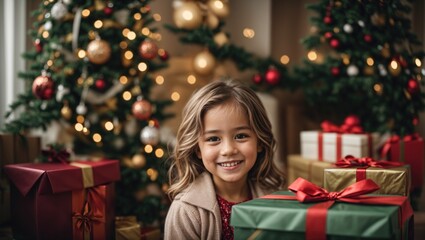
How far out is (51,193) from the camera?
188 centimetres

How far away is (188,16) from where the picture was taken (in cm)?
318

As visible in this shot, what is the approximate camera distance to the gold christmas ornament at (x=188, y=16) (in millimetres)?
3184

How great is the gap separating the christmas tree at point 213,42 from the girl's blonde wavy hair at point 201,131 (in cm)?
134

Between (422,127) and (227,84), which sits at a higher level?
(227,84)

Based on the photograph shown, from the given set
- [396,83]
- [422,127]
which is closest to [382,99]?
[396,83]

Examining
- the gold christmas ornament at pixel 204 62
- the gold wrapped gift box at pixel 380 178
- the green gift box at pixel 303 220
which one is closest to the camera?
the green gift box at pixel 303 220

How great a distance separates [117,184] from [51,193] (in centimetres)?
92

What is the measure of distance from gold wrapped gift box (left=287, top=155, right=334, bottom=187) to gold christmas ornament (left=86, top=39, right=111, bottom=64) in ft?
4.33

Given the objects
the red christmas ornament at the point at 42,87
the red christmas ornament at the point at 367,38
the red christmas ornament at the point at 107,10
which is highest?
the red christmas ornament at the point at 107,10

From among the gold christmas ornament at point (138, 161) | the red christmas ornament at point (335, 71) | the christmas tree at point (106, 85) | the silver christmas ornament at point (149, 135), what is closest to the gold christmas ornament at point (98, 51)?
the christmas tree at point (106, 85)

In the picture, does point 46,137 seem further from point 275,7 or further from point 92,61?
→ point 275,7

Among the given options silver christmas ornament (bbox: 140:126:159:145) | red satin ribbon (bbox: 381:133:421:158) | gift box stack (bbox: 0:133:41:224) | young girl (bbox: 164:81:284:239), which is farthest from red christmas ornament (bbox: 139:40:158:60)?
red satin ribbon (bbox: 381:133:421:158)

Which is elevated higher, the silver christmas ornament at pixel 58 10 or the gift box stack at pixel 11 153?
the silver christmas ornament at pixel 58 10

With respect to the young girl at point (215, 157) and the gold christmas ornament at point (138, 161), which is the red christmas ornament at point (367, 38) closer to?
the young girl at point (215, 157)
